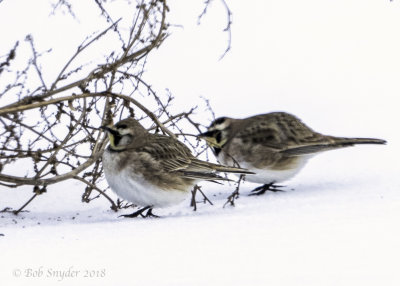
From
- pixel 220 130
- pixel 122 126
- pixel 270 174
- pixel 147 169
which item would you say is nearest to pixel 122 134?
pixel 122 126

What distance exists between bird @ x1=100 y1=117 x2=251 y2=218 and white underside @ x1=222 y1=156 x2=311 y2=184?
854mm

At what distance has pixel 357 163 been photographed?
9398 millimetres

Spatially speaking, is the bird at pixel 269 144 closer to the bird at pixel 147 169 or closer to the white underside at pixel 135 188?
the bird at pixel 147 169

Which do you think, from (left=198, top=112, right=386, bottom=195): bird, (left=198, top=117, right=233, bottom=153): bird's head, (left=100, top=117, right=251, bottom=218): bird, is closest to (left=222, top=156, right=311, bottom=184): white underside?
(left=198, top=112, right=386, bottom=195): bird

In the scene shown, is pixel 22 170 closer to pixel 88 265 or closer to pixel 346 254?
pixel 88 265

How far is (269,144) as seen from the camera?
28.0 ft

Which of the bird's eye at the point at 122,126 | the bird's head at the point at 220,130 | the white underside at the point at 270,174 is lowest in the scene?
the white underside at the point at 270,174

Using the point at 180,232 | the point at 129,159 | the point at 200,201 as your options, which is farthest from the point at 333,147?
the point at 180,232

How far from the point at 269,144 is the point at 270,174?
35cm

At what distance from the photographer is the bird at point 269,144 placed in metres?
8.40

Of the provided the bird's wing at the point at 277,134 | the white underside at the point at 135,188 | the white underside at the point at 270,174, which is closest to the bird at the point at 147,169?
the white underside at the point at 135,188

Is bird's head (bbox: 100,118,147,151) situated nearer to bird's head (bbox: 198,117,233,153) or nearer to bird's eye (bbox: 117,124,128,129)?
bird's eye (bbox: 117,124,128,129)

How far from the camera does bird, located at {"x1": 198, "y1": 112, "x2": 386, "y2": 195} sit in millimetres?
8398

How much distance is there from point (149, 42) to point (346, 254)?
2732mm
